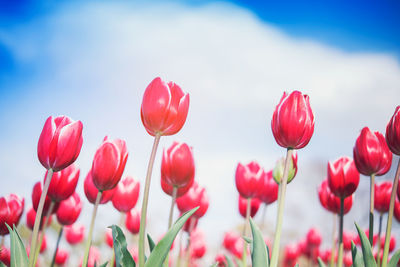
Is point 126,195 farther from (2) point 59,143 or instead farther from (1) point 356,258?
(1) point 356,258

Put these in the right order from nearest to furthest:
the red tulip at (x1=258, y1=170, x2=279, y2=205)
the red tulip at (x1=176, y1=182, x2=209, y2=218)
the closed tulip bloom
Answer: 1. the closed tulip bloom
2. the red tulip at (x1=176, y1=182, x2=209, y2=218)
3. the red tulip at (x1=258, y1=170, x2=279, y2=205)

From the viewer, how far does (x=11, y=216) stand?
1.75 metres

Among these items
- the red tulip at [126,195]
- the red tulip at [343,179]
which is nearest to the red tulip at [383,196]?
the red tulip at [343,179]

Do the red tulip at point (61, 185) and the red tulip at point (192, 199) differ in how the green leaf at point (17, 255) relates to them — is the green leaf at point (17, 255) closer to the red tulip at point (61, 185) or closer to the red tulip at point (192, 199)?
the red tulip at point (61, 185)

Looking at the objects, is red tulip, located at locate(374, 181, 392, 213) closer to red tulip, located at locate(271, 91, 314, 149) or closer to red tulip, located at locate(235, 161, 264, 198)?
red tulip, located at locate(235, 161, 264, 198)

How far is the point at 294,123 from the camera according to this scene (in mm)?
1377

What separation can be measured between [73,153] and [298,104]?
3.06 ft

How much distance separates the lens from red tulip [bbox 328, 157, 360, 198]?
6.33 feet

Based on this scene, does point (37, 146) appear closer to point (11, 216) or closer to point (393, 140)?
point (11, 216)

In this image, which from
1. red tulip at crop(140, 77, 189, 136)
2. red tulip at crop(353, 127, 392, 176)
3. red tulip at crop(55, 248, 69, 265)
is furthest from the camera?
red tulip at crop(55, 248, 69, 265)

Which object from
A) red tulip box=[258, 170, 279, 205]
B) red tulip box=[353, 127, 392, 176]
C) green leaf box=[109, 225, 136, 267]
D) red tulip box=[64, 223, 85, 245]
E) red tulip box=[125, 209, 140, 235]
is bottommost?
red tulip box=[64, 223, 85, 245]

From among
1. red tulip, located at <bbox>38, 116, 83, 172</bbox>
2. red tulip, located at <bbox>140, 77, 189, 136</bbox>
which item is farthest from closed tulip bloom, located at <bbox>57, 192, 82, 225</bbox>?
red tulip, located at <bbox>140, 77, 189, 136</bbox>

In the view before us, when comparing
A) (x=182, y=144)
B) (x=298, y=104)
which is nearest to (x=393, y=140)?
(x=298, y=104)

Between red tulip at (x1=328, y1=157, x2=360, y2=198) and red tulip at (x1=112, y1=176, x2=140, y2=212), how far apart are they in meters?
1.22
